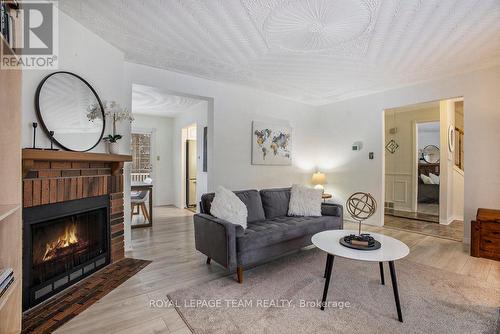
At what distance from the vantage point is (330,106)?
17.6 feet

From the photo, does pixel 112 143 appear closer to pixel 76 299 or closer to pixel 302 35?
pixel 76 299

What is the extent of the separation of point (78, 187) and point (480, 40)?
14.6 ft

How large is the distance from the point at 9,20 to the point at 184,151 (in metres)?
5.18

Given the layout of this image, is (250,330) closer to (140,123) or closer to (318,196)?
(318,196)

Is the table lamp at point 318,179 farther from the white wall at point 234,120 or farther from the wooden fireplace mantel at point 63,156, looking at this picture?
the wooden fireplace mantel at point 63,156

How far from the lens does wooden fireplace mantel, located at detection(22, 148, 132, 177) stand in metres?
1.70

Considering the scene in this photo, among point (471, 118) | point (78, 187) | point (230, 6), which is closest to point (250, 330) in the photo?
point (78, 187)

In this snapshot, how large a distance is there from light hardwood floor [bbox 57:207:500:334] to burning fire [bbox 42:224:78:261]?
620 mm

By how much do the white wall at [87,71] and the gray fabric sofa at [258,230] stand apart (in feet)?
4.20

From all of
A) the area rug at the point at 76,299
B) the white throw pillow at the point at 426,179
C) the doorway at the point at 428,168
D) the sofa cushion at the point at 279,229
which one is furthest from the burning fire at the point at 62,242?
the white throw pillow at the point at 426,179

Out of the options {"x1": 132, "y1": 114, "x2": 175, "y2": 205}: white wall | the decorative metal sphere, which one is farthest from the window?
the decorative metal sphere

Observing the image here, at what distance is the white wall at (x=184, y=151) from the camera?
5.43 meters

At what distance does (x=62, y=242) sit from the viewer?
7.24 feet

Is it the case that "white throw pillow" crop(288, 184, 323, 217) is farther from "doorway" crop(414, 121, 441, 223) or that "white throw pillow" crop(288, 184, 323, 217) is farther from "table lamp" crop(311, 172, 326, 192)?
"doorway" crop(414, 121, 441, 223)
